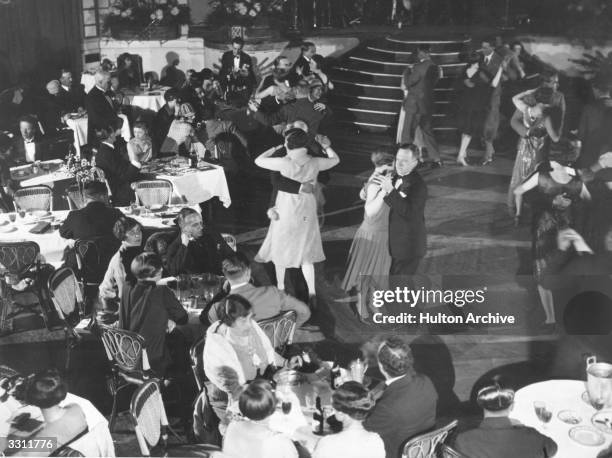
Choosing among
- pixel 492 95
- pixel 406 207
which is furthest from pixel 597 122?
pixel 406 207

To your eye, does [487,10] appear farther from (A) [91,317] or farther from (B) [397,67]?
(A) [91,317]

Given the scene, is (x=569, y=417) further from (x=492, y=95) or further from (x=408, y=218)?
(x=492, y=95)

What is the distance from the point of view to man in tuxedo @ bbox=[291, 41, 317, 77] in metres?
5.48

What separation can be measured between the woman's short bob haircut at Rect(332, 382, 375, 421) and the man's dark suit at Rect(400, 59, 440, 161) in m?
2.14

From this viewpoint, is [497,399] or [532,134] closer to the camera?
[497,399]

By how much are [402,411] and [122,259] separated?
7.64 feet

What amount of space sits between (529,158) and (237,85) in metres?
2.20

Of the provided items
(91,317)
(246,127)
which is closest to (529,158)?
(246,127)

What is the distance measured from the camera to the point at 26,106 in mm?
5805

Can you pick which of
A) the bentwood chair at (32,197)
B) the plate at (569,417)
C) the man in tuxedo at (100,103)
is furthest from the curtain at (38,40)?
the plate at (569,417)

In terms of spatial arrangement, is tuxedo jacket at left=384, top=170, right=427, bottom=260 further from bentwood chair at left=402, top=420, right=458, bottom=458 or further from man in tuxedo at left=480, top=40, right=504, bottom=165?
bentwood chair at left=402, top=420, right=458, bottom=458

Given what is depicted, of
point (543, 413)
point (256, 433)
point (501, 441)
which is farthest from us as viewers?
point (543, 413)

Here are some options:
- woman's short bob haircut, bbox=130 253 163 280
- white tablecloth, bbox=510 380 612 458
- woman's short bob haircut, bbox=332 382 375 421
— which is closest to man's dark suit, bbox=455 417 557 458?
white tablecloth, bbox=510 380 612 458

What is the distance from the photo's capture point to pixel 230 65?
5539 mm
